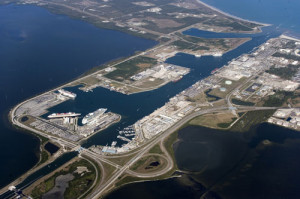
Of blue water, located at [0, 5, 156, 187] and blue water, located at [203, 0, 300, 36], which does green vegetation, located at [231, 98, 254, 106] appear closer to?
blue water, located at [0, 5, 156, 187]

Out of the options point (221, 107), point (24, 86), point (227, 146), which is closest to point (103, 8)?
point (24, 86)

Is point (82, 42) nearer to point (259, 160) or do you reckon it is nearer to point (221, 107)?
point (221, 107)

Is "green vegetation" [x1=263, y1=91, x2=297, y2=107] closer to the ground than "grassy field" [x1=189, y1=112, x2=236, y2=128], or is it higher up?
higher up

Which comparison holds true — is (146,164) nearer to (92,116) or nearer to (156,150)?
(156,150)

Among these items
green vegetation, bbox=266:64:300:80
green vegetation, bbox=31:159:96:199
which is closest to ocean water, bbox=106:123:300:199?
green vegetation, bbox=31:159:96:199

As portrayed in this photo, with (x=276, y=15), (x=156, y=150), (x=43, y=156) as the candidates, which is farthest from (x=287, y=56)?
(x=43, y=156)

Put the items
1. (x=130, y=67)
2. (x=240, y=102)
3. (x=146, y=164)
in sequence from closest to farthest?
1. (x=146, y=164)
2. (x=240, y=102)
3. (x=130, y=67)

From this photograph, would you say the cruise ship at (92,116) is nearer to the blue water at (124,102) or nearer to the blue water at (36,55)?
the blue water at (124,102)
